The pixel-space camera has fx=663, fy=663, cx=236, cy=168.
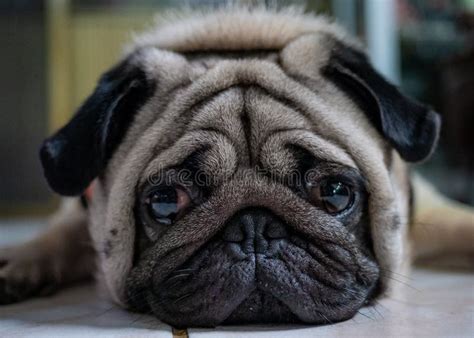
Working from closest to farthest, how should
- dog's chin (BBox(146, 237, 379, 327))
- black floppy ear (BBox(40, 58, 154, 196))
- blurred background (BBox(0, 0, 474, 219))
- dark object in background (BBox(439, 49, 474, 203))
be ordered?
dog's chin (BBox(146, 237, 379, 327)) < black floppy ear (BBox(40, 58, 154, 196)) < dark object in background (BBox(439, 49, 474, 203)) < blurred background (BBox(0, 0, 474, 219))

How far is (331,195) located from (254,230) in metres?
0.30

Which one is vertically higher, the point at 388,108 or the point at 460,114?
the point at 388,108

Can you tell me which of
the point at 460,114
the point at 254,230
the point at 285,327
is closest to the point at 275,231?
the point at 254,230

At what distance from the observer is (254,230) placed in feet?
6.54

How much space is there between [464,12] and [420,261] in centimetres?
295

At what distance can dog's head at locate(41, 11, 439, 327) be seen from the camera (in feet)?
6.54

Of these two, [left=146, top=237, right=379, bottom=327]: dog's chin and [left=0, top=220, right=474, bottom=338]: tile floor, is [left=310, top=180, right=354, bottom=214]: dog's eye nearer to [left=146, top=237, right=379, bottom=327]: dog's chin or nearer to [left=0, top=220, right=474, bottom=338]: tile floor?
[left=146, top=237, right=379, bottom=327]: dog's chin

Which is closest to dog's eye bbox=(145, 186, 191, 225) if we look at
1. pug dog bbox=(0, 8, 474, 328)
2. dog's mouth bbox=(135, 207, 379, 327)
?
pug dog bbox=(0, 8, 474, 328)

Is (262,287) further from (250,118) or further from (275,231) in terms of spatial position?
(250,118)

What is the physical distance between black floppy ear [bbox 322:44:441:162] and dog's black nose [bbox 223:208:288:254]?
1.87 feet

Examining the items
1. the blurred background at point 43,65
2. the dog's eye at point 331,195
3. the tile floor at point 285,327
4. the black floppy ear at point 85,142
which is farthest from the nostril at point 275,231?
the blurred background at point 43,65

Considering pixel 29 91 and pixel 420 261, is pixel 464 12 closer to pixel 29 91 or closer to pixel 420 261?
pixel 420 261

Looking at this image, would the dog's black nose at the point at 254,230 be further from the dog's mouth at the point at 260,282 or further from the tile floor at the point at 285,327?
the tile floor at the point at 285,327

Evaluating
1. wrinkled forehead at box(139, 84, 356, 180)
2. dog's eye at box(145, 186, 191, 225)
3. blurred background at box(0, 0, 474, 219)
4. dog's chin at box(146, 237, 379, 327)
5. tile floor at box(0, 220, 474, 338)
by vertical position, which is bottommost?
blurred background at box(0, 0, 474, 219)
